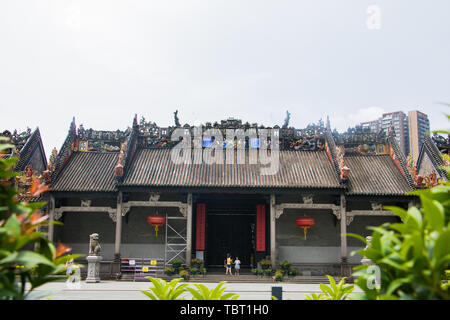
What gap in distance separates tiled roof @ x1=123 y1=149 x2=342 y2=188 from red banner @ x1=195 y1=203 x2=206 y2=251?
1.71 m

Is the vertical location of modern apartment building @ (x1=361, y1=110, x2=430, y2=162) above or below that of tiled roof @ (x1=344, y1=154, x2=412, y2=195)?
above

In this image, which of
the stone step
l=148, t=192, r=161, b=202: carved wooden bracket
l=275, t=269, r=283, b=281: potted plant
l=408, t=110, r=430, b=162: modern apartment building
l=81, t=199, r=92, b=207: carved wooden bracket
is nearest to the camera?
the stone step

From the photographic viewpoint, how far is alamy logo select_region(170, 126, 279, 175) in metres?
20.9

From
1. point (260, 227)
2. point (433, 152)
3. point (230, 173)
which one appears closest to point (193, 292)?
point (230, 173)

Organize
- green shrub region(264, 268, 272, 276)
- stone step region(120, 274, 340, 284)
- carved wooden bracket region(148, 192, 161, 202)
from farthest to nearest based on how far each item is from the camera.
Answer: carved wooden bracket region(148, 192, 161, 202) < green shrub region(264, 268, 272, 276) < stone step region(120, 274, 340, 284)

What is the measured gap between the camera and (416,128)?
58281 mm

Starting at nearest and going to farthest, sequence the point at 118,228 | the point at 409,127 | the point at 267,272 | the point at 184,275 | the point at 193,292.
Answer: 1. the point at 193,292
2. the point at 184,275
3. the point at 267,272
4. the point at 118,228
5. the point at 409,127

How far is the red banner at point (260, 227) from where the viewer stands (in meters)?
20.0

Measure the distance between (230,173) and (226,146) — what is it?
2.14 metres

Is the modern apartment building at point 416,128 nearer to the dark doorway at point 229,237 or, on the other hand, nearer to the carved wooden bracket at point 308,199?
the carved wooden bracket at point 308,199

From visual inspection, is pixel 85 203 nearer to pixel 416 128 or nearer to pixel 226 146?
pixel 226 146

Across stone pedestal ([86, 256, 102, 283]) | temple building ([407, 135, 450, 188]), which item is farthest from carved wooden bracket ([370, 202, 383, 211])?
stone pedestal ([86, 256, 102, 283])

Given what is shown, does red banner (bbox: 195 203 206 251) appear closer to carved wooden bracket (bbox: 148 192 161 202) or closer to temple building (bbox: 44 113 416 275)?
temple building (bbox: 44 113 416 275)

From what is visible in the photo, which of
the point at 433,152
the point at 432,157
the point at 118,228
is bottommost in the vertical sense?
the point at 118,228
